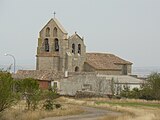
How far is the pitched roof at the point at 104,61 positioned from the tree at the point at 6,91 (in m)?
60.5

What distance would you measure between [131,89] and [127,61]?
Result: 23.6m

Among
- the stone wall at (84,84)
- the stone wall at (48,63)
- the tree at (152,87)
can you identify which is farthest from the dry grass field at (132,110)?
the stone wall at (48,63)

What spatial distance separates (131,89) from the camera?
3233 inches

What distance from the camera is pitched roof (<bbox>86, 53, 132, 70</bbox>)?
97544mm

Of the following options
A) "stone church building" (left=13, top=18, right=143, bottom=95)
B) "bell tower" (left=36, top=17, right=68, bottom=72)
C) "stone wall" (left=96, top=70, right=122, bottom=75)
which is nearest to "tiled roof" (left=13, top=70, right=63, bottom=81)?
"stone church building" (left=13, top=18, right=143, bottom=95)

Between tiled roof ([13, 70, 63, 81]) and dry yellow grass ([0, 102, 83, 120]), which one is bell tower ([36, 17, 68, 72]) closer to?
tiled roof ([13, 70, 63, 81])

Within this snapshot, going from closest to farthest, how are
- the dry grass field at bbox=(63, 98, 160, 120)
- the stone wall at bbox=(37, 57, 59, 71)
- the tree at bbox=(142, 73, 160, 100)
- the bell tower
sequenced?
the dry grass field at bbox=(63, 98, 160, 120), the tree at bbox=(142, 73, 160, 100), the stone wall at bbox=(37, 57, 59, 71), the bell tower

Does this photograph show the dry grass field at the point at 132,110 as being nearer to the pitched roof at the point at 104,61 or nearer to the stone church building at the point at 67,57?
the stone church building at the point at 67,57

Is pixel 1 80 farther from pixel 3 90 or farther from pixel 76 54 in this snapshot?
pixel 76 54

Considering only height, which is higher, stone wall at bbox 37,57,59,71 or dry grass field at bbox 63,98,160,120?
stone wall at bbox 37,57,59,71

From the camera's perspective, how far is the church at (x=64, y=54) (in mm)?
96312

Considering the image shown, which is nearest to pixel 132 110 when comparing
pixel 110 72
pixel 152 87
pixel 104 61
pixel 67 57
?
pixel 152 87

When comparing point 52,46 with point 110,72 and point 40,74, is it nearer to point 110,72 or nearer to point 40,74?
point 110,72

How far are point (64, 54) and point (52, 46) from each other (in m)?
3.75
